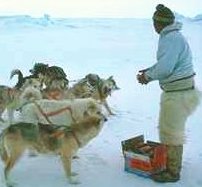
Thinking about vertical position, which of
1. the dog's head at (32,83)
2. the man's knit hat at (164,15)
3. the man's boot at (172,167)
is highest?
the man's knit hat at (164,15)

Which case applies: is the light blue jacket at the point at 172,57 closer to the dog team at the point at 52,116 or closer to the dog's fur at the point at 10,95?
the dog team at the point at 52,116

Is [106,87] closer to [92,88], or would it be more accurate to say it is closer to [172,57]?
[92,88]

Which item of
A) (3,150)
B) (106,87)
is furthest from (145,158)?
(106,87)

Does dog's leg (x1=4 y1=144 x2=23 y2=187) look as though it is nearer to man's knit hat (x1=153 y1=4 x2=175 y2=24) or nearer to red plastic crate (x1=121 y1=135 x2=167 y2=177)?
red plastic crate (x1=121 y1=135 x2=167 y2=177)

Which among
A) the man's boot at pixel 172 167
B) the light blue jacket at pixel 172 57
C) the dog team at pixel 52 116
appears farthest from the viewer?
the man's boot at pixel 172 167

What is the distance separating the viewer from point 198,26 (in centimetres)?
2441

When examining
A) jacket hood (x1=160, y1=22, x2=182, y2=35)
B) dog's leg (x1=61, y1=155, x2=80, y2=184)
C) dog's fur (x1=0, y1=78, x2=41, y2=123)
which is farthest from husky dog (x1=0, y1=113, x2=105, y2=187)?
dog's fur (x1=0, y1=78, x2=41, y2=123)

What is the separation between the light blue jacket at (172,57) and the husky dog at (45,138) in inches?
25.5

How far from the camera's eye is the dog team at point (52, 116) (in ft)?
14.0

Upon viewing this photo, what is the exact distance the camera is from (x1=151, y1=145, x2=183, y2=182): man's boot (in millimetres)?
4457

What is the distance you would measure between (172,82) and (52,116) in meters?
1.35

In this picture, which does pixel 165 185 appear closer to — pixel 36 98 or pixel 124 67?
pixel 36 98

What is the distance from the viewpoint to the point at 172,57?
13.7ft

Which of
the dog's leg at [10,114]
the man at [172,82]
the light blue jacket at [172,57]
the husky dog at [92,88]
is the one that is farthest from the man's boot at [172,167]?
the dog's leg at [10,114]
